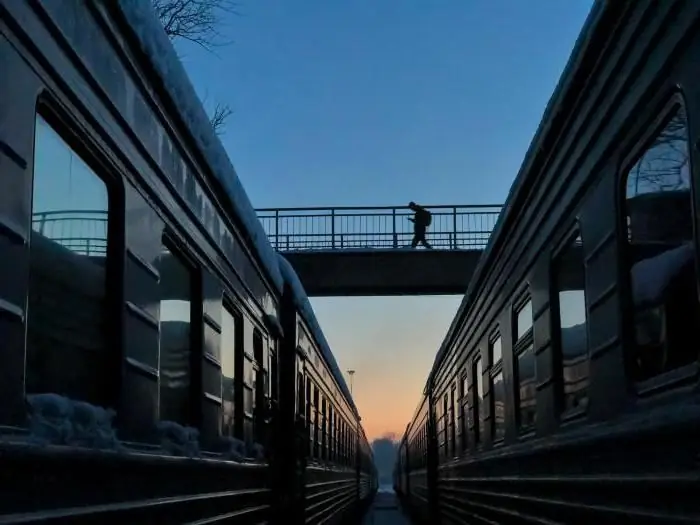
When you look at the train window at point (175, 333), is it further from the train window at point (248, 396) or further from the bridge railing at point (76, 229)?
the train window at point (248, 396)

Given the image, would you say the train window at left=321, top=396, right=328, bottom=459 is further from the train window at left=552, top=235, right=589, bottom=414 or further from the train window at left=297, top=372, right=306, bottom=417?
the train window at left=552, top=235, right=589, bottom=414

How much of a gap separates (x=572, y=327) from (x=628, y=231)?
1.00 metres

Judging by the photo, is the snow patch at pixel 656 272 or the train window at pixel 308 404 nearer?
the snow patch at pixel 656 272

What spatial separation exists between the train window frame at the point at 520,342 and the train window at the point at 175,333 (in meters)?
1.81

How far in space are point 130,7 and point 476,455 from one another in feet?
18.8

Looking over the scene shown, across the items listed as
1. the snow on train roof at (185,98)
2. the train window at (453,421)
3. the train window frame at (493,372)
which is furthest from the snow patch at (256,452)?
the train window at (453,421)

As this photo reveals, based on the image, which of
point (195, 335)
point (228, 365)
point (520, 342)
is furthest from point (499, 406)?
point (195, 335)

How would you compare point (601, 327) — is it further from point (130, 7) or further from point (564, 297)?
point (130, 7)

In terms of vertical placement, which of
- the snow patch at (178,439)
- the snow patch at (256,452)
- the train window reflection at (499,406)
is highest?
the train window reflection at (499,406)

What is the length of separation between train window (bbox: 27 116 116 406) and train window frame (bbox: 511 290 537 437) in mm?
2680

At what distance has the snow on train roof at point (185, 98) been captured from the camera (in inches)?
117

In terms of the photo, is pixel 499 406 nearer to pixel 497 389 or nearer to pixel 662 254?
pixel 497 389

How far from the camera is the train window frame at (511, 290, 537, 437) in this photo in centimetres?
507

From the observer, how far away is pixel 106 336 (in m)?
2.83
